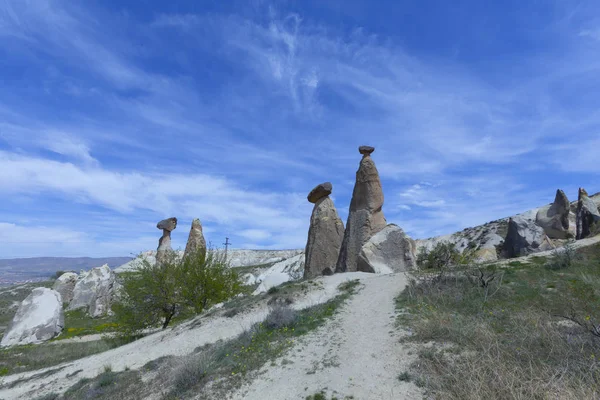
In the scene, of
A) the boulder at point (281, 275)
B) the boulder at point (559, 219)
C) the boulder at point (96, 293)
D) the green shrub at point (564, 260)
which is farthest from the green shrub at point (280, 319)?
the boulder at point (96, 293)

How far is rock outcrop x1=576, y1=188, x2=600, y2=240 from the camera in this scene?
66.5 feet

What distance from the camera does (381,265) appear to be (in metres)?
16.8

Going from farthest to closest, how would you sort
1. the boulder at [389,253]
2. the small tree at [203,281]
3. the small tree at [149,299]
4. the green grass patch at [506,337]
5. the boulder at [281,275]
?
the boulder at [281,275] < the small tree at [203,281] < the boulder at [389,253] < the small tree at [149,299] < the green grass patch at [506,337]

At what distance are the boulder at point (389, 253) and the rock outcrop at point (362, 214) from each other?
851 mm

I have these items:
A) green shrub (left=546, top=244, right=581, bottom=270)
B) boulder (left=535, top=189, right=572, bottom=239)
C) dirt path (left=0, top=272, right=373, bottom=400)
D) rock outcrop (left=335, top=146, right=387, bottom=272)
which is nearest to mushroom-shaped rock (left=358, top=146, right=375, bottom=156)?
rock outcrop (left=335, top=146, right=387, bottom=272)

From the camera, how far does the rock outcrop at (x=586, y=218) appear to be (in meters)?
20.3

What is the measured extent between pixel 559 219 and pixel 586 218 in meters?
4.30

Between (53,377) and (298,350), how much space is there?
847 cm

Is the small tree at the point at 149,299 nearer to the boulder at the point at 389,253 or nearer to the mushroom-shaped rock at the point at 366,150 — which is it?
the boulder at the point at 389,253

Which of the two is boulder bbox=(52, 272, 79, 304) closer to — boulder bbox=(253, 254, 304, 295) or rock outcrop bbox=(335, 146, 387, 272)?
boulder bbox=(253, 254, 304, 295)

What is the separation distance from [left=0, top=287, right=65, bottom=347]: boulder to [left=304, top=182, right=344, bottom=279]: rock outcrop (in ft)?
53.5

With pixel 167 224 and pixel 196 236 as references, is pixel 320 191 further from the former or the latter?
pixel 167 224

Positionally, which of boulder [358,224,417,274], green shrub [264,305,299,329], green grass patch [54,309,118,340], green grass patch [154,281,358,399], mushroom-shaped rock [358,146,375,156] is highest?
mushroom-shaped rock [358,146,375,156]

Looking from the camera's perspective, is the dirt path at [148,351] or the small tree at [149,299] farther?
the small tree at [149,299]
